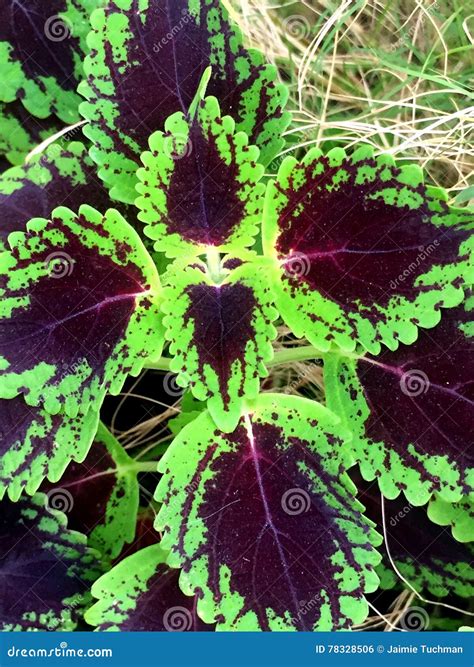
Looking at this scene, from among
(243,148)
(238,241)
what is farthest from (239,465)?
(243,148)

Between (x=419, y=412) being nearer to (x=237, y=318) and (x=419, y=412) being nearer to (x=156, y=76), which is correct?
(x=237, y=318)

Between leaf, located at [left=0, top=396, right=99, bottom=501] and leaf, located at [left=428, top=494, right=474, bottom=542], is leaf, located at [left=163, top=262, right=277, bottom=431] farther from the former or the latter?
leaf, located at [left=428, top=494, right=474, bottom=542]

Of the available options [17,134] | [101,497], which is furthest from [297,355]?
[17,134]

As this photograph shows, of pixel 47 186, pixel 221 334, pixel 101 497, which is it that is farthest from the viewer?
pixel 101 497

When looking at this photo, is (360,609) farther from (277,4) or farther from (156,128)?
(277,4)

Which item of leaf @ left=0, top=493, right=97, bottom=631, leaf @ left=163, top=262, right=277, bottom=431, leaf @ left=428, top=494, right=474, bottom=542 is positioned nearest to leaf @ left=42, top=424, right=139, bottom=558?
leaf @ left=0, top=493, right=97, bottom=631

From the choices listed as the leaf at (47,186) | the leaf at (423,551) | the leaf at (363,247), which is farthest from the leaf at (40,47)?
the leaf at (423,551)

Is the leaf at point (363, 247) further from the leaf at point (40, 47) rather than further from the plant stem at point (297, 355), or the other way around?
the leaf at point (40, 47)
